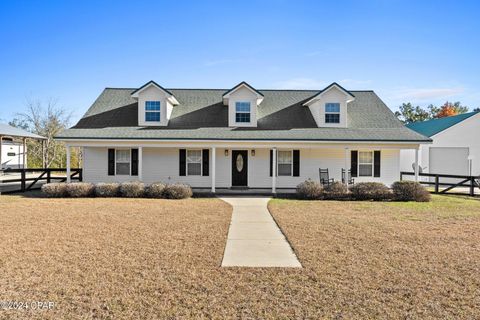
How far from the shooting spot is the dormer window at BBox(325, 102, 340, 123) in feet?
56.3

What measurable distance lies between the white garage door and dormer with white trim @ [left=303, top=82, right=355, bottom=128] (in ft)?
28.4

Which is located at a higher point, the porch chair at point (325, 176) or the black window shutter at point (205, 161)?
the black window shutter at point (205, 161)

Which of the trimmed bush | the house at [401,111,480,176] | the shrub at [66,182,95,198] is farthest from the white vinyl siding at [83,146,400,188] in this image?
the house at [401,111,480,176]

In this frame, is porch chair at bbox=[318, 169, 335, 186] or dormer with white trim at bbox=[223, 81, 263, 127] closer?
porch chair at bbox=[318, 169, 335, 186]

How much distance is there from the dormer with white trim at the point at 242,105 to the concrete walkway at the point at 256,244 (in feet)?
22.7

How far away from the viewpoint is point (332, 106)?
56.3 ft

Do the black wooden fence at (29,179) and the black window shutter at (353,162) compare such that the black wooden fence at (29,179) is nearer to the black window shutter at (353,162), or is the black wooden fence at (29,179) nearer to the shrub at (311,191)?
the shrub at (311,191)

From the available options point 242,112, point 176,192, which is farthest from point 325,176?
point 176,192

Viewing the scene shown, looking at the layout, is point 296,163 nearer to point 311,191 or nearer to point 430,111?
point 311,191

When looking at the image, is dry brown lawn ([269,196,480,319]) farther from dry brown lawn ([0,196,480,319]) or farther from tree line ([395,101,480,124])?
tree line ([395,101,480,124])

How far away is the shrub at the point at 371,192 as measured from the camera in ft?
47.8

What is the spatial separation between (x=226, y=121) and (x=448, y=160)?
15495 millimetres

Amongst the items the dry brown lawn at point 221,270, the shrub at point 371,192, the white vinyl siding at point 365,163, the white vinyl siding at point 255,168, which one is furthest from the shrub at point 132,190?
the white vinyl siding at point 365,163

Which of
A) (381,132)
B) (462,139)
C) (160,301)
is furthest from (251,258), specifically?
(462,139)
